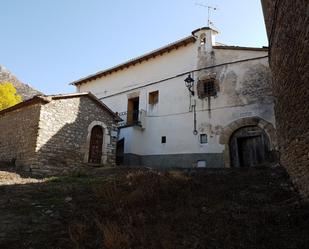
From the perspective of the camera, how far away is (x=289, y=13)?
582 cm

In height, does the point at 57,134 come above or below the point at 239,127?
below

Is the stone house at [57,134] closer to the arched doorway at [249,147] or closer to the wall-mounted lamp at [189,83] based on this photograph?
the wall-mounted lamp at [189,83]

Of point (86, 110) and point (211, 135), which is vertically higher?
point (86, 110)

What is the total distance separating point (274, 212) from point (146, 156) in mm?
10849

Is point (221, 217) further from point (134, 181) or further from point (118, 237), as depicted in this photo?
point (134, 181)

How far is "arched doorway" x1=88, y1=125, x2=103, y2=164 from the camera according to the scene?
1334 centimetres

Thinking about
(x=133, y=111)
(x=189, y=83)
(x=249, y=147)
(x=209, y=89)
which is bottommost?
(x=249, y=147)

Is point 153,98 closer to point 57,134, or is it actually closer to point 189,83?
point 189,83

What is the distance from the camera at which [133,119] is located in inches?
688

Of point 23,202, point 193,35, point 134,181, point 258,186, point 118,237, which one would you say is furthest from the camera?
point 193,35

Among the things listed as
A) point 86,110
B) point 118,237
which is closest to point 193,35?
point 86,110

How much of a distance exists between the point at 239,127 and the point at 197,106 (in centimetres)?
240

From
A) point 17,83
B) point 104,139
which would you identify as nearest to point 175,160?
point 104,139

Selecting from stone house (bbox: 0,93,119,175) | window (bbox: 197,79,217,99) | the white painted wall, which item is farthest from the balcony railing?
window (bbox: 197,79,217,99)
